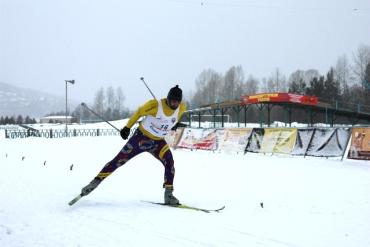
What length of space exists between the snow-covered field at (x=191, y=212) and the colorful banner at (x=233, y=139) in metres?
7.18

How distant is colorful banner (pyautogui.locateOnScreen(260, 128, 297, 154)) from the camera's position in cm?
1695

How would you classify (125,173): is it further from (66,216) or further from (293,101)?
(293,101)

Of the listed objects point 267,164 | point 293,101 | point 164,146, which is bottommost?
point 267,164

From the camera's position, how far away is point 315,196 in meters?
8.28

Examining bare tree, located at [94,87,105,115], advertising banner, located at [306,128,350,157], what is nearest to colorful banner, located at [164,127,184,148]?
advertising banner, located at [306,128,350,157]

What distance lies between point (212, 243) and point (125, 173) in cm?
768

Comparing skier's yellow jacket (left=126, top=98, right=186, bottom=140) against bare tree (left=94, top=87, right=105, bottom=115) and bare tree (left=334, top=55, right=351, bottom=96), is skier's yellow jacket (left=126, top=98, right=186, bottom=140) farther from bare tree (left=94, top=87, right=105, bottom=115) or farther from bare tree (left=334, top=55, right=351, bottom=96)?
bare tree (left=94, top=87, right=105, bottom=115)

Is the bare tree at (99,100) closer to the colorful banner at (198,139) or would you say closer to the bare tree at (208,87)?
the bare tree at (208,87)

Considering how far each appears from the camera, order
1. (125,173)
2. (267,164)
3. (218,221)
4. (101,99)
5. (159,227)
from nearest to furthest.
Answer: (159,227)
(218,221)
(125,173)
(267,164)
(101,99)

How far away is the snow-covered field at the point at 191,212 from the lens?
477 centimetres

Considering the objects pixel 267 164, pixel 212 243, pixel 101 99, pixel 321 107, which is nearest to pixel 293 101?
pixel 321 107

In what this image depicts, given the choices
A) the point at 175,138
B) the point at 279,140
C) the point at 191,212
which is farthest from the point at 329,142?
the point at 191,212

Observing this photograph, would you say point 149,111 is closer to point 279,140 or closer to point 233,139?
point 279,140

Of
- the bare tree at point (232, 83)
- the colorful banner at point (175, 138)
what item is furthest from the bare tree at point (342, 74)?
the colorful banner at point (175, 138)
